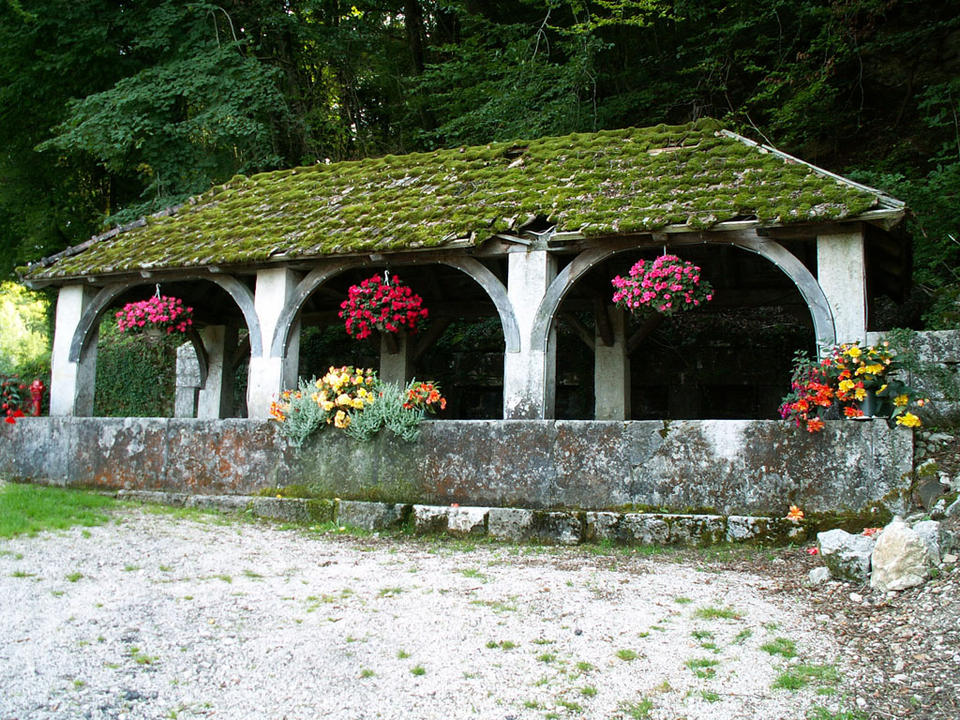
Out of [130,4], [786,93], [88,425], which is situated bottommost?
[88,425]

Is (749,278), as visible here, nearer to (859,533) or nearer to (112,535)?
(859,533)

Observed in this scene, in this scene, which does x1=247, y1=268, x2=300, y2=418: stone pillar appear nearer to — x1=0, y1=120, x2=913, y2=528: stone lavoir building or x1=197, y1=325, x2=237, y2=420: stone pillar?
x1=0, y1=120, x2=913, y2=528: stone lavoir building

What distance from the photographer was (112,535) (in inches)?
252

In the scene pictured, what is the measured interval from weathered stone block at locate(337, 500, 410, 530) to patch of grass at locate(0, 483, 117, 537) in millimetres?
1995

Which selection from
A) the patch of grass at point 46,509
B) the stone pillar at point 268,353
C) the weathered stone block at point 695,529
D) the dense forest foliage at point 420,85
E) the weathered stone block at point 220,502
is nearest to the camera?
the weathered stone block at point 695,529

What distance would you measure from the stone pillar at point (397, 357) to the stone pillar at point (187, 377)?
3409 mm

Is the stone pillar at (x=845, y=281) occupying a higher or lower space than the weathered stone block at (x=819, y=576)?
higher

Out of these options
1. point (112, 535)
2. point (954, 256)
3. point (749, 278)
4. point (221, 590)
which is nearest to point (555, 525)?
point (221, 590)

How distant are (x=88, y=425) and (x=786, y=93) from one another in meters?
11.0

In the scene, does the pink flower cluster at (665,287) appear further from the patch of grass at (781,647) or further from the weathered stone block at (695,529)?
the patch of grass at (781,647)

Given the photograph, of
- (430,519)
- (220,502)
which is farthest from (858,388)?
(220,502)

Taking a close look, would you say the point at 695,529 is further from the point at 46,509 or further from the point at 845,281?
the point at 46,509

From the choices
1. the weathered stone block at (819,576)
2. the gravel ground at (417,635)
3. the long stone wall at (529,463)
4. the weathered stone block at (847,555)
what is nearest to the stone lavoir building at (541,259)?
the long stone wall at (529,463)

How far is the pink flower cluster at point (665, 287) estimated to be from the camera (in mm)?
6809
